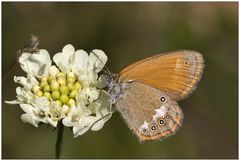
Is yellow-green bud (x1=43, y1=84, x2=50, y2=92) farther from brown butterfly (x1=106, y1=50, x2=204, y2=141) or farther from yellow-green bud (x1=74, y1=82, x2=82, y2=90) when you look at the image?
brown butterfly (x1=106, y1=50, x2=204, y2=141)

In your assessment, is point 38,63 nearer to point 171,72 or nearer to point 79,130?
point 79,130

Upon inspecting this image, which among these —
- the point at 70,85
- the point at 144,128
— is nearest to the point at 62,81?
the point at 70,85

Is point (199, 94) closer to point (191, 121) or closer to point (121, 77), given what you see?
point (191, 121)

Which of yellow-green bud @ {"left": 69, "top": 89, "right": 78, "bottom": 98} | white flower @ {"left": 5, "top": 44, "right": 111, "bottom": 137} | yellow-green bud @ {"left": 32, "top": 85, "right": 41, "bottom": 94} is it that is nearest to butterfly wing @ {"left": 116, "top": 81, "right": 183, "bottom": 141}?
white flower @ {"left": 5, "top": 44, "right": 111, "bottom": 137}

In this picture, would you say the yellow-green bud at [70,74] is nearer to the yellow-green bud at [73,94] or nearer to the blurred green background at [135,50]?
the yellow-green bud at [73,94]

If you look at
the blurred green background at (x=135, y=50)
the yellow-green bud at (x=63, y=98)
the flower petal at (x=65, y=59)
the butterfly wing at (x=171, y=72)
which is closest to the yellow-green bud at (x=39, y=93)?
the yellow-green bud at (x=63, y=98)
